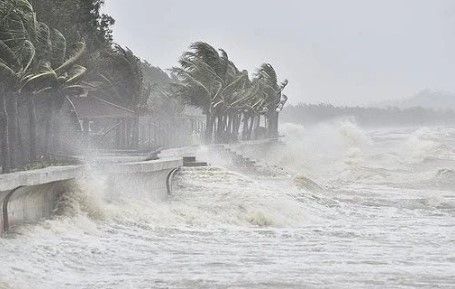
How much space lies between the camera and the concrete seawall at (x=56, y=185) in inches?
556

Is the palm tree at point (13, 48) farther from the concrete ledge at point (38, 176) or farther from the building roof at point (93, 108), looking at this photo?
the building roof at point (93, 108)

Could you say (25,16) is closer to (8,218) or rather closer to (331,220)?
(8,218)

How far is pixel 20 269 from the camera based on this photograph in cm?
1169

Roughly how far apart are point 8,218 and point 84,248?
144cm

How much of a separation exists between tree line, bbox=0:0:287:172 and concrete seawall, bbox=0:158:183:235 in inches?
41.0

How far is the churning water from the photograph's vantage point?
12211mm

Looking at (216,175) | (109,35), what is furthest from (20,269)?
(109,35)

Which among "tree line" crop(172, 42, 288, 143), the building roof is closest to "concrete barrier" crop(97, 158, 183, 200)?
the building roof

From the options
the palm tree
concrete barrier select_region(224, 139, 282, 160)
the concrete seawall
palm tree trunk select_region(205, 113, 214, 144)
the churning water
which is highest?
the palm tree

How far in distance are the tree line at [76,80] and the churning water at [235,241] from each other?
2942mm

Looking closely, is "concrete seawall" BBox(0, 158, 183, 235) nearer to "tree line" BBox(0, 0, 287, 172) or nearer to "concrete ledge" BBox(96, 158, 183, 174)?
"concrete ledge" BBox(96, 158, 183, 174)

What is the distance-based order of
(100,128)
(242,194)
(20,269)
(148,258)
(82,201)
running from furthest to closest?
1. (100,128)
2. (242,194)
3. (82,201)
4. (148,258)
5. (20,269)

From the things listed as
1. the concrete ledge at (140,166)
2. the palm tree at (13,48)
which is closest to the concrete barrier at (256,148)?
the concrete ledge at (140,166)

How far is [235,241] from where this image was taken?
16094 millimetres
